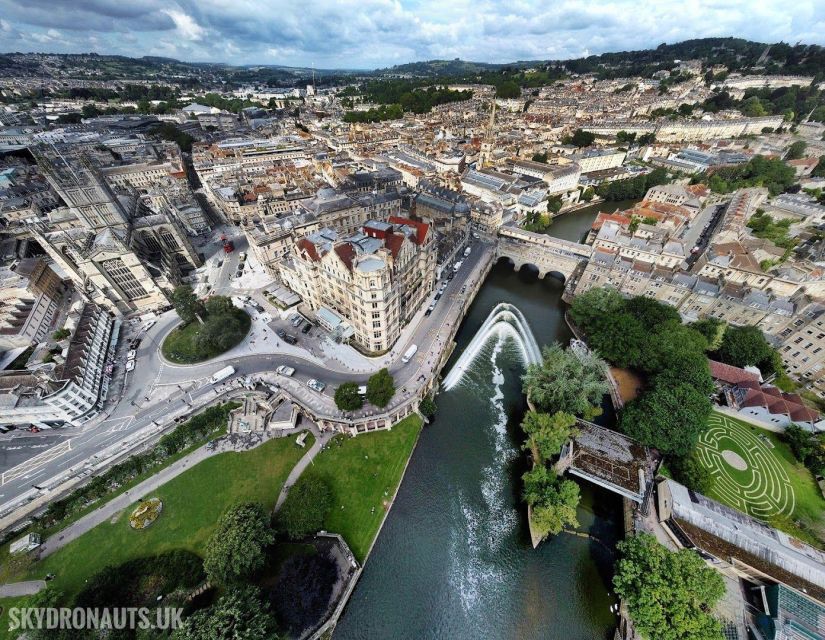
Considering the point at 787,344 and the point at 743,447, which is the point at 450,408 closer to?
the point at 743,447

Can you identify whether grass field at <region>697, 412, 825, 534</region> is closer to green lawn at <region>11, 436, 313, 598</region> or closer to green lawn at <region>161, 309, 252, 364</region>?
green lawn at <region>11, 436, 313, 598</region>

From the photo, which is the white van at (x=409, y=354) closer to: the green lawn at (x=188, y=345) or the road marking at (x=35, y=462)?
the green lawn at (x=188, y=345)

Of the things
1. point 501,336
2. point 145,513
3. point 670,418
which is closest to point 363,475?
point 145,513

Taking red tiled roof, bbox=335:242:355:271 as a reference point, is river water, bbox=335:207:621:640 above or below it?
below

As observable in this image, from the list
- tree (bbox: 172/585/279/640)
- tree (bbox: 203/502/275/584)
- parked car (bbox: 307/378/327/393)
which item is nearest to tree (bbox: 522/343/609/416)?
parked car (bbox: 307/378/327/393)

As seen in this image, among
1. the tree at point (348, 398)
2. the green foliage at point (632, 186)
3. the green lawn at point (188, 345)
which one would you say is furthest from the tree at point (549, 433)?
the green foliage at point (632, 186)

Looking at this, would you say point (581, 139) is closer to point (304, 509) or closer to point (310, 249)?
point (310, 249)
